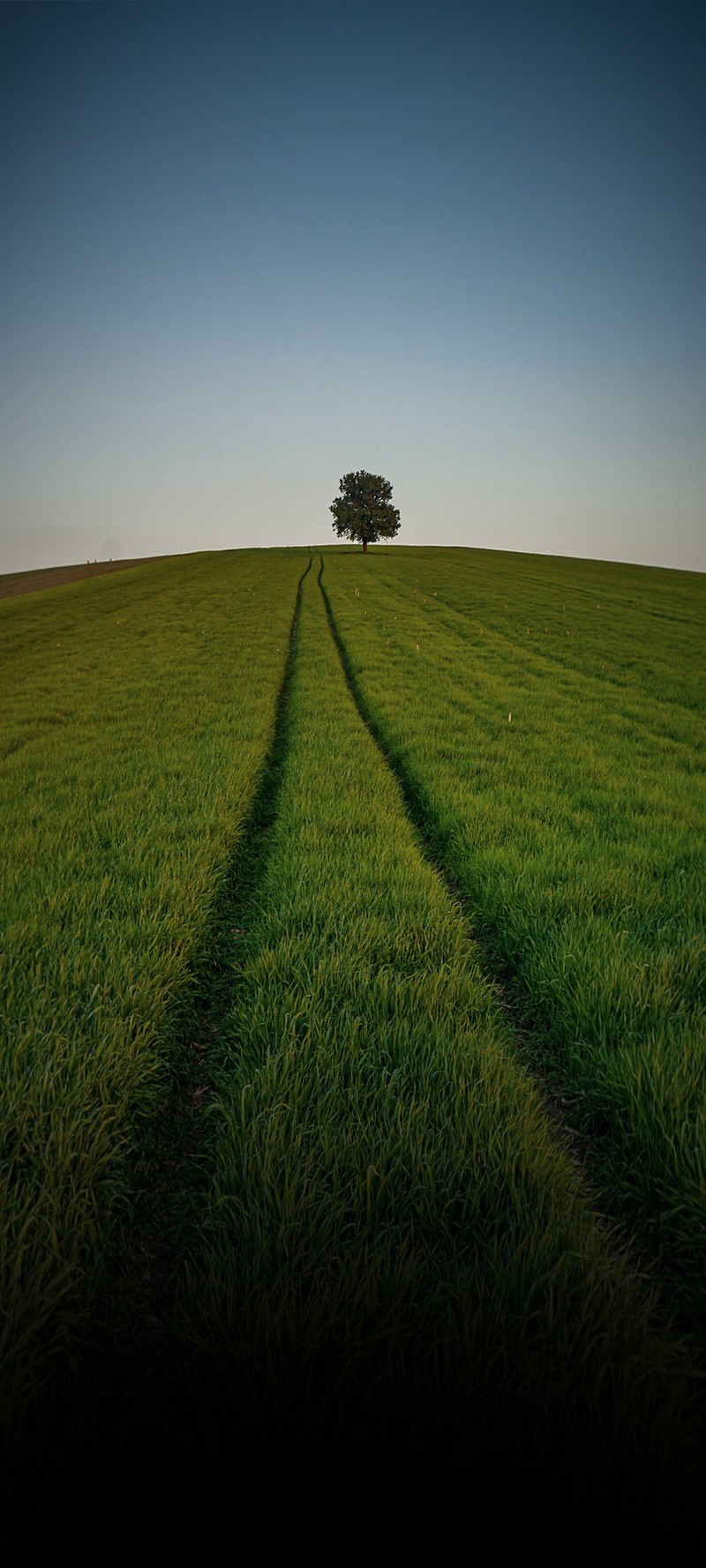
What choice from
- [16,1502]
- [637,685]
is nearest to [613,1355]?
[16,1502]

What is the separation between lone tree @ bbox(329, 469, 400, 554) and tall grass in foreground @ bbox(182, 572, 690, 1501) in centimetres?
7034

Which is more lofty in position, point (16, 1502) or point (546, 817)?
point (546, 817)

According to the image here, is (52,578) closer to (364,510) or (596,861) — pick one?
(364,510)

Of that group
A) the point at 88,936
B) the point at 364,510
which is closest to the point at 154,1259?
the point at 88,936

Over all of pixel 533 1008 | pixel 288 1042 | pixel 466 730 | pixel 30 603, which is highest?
pixel 30 603

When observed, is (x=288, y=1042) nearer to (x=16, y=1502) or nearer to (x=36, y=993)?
(x=36, y=993)

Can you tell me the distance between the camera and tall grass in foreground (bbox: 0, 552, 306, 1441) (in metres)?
1.84

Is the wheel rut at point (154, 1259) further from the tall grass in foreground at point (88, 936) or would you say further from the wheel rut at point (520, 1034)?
the wheel rut at point (520, 1034)

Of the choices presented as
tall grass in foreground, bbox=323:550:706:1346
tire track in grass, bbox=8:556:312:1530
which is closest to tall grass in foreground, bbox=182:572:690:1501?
tire track in grass, bbox=8:556:312:1530

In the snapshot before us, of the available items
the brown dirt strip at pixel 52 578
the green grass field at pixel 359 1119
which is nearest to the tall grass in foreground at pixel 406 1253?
the green grass field at pixel 359 1119

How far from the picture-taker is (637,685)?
1349 centimetres

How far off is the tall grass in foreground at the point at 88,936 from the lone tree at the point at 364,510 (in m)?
63.5

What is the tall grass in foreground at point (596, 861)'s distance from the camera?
2.42 m

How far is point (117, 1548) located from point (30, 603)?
3734 centimetres
